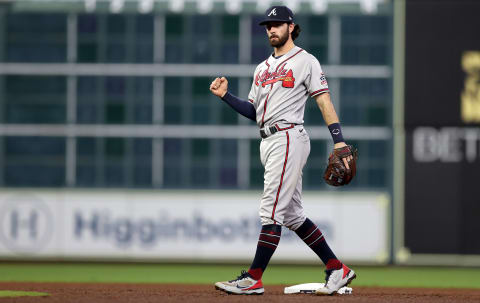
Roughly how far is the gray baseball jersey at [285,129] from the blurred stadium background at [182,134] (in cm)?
686

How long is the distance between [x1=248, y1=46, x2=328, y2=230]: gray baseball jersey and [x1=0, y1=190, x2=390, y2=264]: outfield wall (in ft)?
22.8

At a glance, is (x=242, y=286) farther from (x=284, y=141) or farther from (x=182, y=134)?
(x=182, y=134)

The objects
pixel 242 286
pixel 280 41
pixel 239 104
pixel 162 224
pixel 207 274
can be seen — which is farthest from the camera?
pixel 162 224

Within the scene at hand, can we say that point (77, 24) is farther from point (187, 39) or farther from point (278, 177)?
point (278, 177)

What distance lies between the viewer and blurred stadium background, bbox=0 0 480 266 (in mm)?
13969

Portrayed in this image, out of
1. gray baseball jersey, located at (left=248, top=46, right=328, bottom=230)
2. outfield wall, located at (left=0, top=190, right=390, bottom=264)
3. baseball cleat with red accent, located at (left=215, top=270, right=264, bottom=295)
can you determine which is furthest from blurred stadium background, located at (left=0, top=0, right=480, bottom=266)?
baseball cleat with red accent, located at (left=215, top=270, right=264, bottom=295)

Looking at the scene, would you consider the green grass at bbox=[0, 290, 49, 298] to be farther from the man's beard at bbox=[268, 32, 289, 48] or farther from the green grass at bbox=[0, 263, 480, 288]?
the green grass at bbox=[0, 263, 480, 288]

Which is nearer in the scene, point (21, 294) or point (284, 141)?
point (284, 141)

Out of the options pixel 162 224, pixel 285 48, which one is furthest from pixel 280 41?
pixel 162 224

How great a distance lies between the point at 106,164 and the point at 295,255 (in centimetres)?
302

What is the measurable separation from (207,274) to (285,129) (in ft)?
18.7

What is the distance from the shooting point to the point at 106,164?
14031mm

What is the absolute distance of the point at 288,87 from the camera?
6984 millimetres

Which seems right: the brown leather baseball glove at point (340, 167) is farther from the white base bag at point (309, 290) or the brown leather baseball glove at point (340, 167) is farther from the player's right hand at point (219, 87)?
the player's right hand at point (219, 87)
